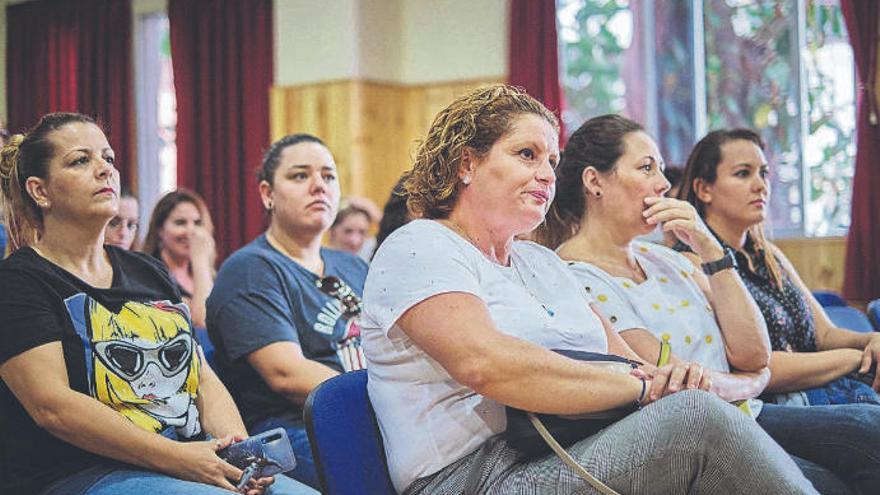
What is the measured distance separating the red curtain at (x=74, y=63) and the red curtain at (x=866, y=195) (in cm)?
566

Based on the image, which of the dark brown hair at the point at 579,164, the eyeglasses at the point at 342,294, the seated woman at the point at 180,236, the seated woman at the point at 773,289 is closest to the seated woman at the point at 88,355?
the eyeglasses at the point at 342,294

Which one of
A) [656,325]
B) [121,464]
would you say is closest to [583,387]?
[656,325]

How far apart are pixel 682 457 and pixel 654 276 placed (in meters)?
1.03

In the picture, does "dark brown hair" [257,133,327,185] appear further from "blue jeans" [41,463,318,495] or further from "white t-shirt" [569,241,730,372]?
"blue jeans" [41,463,318,495]

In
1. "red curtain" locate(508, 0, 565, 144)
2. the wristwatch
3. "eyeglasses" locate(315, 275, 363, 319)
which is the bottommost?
"eyeglasses" locate(315, 275, 363, 319)

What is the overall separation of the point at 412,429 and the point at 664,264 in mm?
1079

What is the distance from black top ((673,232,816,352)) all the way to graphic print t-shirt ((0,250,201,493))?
1429 millimetres

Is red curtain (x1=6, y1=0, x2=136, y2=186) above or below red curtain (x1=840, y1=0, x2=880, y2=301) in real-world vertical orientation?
above

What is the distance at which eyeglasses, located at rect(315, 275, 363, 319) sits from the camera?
9.56ft

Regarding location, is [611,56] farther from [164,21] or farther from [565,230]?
[565,230]

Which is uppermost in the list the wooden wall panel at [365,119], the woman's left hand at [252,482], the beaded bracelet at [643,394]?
the wooden wall panel at [365,119]

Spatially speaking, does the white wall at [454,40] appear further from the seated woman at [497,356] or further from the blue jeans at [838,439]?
the seated woman at [497,356]

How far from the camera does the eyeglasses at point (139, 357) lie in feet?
7.01

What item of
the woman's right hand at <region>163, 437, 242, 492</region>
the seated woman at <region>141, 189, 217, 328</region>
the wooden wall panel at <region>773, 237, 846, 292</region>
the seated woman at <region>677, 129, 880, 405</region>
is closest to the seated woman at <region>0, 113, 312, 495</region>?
the woman's right hand at <region>163, 437, 242, 492</region>
